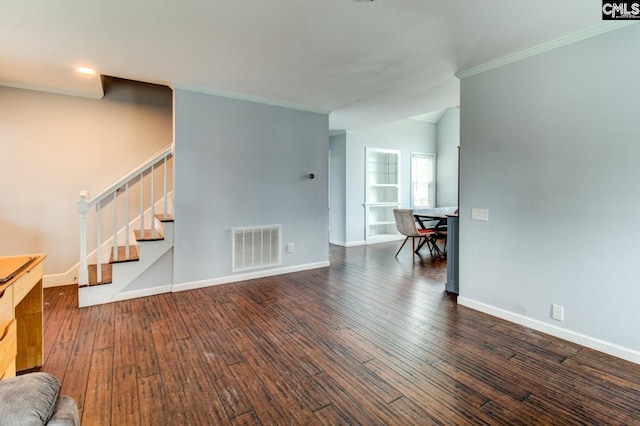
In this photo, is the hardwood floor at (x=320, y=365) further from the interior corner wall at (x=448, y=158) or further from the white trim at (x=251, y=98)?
the interior corner wall at (x=448, y=158)

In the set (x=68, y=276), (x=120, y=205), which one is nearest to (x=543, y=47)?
(x=120, y=205)

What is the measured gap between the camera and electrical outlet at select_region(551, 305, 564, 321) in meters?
2.60

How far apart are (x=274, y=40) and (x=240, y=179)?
6.50 ft

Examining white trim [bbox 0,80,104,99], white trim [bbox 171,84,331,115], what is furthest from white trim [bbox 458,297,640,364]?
white trim [bbox 0,80,104,99]

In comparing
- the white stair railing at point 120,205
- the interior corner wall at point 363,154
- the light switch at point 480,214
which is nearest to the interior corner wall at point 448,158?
the interior corner wall at point 363,154

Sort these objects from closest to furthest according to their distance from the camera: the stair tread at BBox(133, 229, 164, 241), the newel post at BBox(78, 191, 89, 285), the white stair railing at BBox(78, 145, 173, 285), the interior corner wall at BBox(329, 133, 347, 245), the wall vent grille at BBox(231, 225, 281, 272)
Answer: the newel post at BBox(78, 191, 89, 285) → the white stair railing at BBox(78, 145, 173, 285) → the stair tread at BBox(133, 229, 164, 241) → the wall vent grille at BBox(231, 225, 281, 272) → the interior corner wall at BBox(329, 133, 347, 245)

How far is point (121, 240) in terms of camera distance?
4266mm

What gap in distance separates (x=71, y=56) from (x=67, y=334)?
8.27 feet

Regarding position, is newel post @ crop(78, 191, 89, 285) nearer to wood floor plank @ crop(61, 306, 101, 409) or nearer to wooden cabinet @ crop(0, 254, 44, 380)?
wood floor plank @ crop(61, 306, 101, 409)

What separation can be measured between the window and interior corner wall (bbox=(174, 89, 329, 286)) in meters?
3.77

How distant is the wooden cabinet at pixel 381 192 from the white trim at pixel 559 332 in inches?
158

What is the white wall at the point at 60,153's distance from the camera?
12.3ft

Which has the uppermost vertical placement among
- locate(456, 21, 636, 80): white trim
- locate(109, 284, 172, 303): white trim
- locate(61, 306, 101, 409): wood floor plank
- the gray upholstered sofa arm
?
locate(456, 21, 636, 80): white trim

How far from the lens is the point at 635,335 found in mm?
2232
